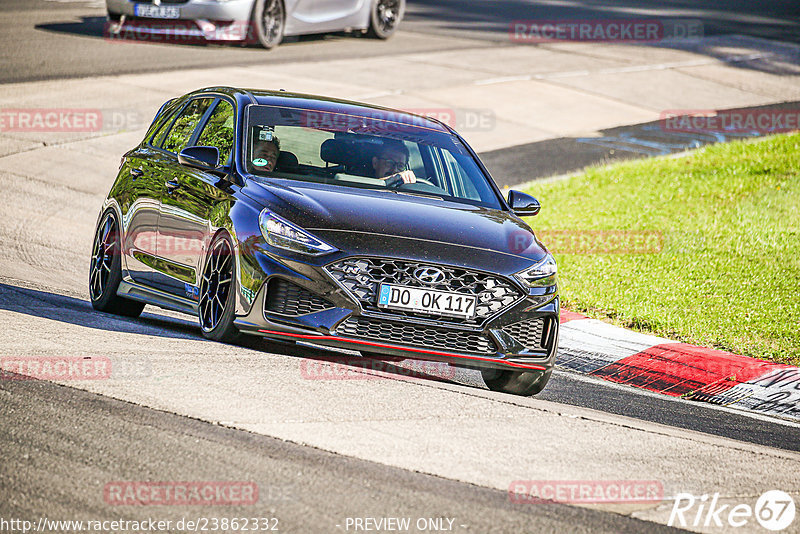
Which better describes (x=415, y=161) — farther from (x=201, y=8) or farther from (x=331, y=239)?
(x=201, y=8)

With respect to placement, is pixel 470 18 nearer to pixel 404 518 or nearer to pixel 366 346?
pixel 366 346

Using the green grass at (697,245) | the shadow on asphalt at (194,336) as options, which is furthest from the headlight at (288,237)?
the green grass at (697,245)

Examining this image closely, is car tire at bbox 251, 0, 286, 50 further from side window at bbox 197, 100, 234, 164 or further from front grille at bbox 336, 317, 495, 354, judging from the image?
front grille at bbox 336, 317, 495, 354

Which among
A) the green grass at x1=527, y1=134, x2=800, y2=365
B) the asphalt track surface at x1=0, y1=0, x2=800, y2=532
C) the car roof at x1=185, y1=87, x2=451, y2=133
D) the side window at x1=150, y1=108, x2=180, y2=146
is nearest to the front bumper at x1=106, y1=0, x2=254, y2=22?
the green grass at x1=527, y1=134, x2=800, y2=365

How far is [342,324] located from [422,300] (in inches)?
18.8

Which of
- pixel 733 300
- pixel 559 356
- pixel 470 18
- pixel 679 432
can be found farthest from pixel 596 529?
pixel 470 18

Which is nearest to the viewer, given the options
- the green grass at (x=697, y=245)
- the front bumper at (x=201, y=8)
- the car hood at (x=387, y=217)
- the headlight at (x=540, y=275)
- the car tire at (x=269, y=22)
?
the car hood at (x=387, y=217)

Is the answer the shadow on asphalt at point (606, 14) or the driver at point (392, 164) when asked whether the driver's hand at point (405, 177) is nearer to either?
the driver at point (392, 164)

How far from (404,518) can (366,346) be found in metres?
2.32

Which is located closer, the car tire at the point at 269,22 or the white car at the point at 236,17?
the white car at the point at 236,17

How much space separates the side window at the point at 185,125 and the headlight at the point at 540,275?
2.92 meters

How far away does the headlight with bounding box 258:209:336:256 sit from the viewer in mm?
6859

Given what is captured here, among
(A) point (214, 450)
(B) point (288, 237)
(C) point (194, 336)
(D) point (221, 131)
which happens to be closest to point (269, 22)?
(D) point (221, 131)

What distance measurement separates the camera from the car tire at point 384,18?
1006 inches
